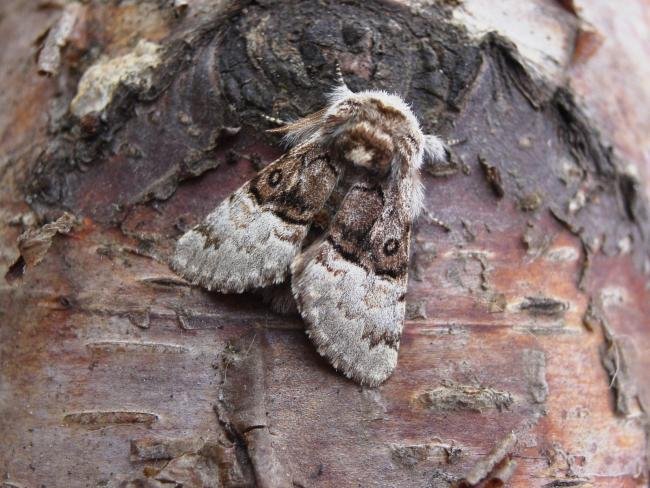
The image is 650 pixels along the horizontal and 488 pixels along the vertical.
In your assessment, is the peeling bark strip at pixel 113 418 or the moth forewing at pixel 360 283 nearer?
the peeling bark strip at pixel 113 418

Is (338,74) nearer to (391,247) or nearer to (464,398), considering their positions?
(391,247)

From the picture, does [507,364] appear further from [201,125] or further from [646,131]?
[646,131]

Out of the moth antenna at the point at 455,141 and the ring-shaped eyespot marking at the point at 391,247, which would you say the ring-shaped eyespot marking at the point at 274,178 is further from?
the moth antenna at the point at 455,141

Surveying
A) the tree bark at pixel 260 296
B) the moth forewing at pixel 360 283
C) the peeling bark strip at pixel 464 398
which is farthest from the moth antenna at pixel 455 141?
the peeling bark strip at pixel 464 398

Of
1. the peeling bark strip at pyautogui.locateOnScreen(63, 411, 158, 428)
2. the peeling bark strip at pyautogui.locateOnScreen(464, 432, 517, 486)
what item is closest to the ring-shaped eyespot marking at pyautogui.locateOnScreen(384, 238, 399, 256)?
the peeling bark strip at pyautogui.locateOnScreen(464, 432, 517, 486)

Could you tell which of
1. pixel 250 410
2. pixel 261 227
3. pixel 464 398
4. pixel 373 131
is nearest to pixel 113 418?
pixel 250 410

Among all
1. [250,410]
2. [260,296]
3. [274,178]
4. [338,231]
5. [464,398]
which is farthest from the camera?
[338,231]
